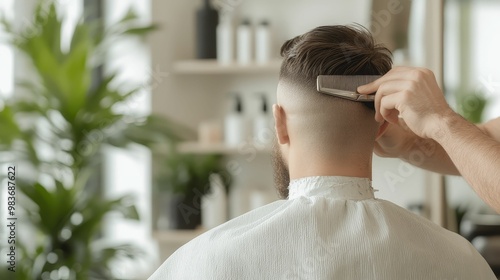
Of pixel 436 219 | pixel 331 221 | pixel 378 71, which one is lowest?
pixel 436 219

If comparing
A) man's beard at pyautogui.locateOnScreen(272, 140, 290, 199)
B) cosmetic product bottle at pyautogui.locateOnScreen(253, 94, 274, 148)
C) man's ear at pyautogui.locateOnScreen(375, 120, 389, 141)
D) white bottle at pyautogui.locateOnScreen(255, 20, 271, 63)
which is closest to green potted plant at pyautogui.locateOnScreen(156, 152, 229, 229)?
cosmetic product bottle at pyautogui.locateOnScreen(253, 94, 274, 148)

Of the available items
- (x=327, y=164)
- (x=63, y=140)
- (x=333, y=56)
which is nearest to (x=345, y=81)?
(x=333, y=56)

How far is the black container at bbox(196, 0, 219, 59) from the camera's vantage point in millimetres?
3785

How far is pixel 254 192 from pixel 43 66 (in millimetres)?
1179

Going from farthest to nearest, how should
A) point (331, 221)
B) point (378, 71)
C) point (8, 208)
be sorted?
1. point (8, 208)
2. point (378, 71)
3. point (331, 221)

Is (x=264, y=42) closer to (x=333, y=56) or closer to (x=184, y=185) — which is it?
(x=184, y=185)

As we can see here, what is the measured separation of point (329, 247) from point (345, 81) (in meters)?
0.34

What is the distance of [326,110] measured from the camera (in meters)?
1.58

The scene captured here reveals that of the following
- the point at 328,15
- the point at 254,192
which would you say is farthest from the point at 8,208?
the point at 328,15

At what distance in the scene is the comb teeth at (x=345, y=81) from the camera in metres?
1.54

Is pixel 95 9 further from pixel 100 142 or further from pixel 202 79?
pixel 100 142

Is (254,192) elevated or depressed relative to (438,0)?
depressed

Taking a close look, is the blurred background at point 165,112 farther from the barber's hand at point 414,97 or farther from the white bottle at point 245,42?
the barber's hand at point 414,97

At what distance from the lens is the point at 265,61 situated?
3668mm
